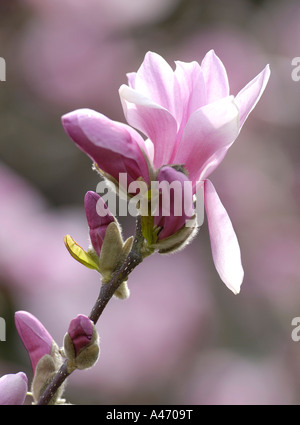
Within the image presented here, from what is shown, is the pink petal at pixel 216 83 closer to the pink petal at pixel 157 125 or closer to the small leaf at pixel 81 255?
the pink petal at pixel 157 125

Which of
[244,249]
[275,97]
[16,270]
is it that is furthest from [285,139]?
[16,270]

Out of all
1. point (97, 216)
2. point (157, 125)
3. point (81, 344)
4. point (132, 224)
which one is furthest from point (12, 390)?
point (132, 224)

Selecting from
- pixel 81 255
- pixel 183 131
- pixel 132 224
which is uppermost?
pixel 132 224

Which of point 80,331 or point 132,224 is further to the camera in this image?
point 132,224

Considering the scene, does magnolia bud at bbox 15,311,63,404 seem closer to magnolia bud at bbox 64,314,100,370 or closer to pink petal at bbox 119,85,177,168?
magnolia bud at bbox 64,314,100,370

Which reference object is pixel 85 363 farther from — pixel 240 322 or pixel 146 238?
pixel 240 322

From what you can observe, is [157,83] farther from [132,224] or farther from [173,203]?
[132,224]

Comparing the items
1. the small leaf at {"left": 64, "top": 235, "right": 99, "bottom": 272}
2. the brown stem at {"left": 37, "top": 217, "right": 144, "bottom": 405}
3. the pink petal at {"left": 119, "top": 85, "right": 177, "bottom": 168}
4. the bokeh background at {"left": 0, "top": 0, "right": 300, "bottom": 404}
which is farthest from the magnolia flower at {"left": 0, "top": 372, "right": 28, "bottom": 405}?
the bokeh background at {"left": 0, "top": 0, "right": 300, "bottom": 404}
